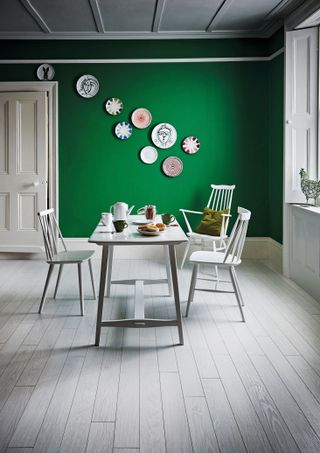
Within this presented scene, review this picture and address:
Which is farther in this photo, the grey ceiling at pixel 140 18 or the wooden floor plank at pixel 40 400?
the grey ceiling at pixel 140 18

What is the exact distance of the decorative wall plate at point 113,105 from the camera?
650 cm

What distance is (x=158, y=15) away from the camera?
560 cm

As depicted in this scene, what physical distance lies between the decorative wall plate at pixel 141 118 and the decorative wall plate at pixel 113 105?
205 mm

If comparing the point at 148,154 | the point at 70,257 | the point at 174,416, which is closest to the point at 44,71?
the point at 148,154

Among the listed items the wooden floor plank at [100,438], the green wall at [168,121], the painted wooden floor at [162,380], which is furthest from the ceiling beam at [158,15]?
the wooden floor plank at [100,438]

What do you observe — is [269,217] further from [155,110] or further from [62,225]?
[62,225]

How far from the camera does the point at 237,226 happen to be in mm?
3928

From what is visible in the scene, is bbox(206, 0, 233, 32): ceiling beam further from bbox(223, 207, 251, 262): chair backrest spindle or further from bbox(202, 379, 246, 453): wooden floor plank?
bbox(202, 379, 246, 453): wooden floor plank

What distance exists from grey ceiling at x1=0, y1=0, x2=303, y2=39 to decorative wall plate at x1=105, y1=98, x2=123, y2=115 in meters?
0.77

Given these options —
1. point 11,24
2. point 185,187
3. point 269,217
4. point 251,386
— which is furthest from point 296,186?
point 11,24

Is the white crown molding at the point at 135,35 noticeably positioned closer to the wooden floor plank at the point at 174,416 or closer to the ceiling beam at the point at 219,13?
the ceiling beam at the point at 219,13

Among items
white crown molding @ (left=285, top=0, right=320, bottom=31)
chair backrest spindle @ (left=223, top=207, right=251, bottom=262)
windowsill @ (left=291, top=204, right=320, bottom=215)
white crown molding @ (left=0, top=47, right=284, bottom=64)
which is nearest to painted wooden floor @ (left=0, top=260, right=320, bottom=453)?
chair backrest spindle @ (left=223, top=207, right=251, bottom=262)

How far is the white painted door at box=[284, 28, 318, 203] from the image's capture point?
5.32 m

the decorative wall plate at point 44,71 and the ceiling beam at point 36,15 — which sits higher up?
the ceiling beam at point 36,15
